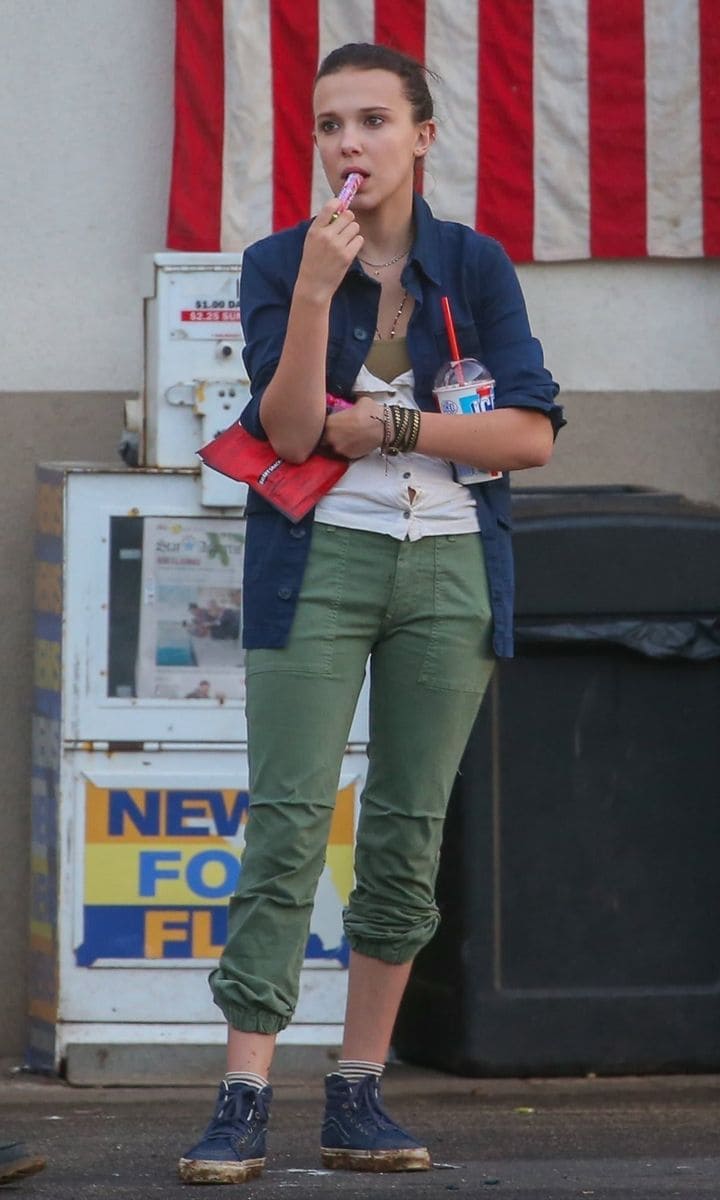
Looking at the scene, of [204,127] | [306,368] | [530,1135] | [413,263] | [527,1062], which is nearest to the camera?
[306,368]

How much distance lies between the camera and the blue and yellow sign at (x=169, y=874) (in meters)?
4.43

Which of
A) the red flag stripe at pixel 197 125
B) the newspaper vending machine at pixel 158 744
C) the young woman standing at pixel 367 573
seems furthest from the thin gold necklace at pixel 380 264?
the red flag stripe at pixel 197 125

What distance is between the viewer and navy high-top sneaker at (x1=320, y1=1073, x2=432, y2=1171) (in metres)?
2.89

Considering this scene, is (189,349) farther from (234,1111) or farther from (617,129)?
(234,1111)

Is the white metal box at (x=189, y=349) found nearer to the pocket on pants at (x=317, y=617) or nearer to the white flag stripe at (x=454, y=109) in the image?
the white flag stripe at (x=454, y=109)

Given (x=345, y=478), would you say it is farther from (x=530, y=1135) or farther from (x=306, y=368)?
(x=530, y=1135)

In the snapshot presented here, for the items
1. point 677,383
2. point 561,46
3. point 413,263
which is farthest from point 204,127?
point 413,263

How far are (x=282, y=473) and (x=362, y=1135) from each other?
1.03 meters

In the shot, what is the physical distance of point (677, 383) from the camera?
5160 mm

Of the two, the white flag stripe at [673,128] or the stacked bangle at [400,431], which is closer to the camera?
the stacked bangle at [400,431]

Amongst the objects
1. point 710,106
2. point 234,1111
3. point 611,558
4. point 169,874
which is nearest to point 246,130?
point 710,106

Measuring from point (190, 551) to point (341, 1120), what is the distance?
186 cm

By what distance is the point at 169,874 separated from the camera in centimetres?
446

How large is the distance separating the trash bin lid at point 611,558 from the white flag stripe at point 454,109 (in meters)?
1.21
